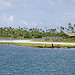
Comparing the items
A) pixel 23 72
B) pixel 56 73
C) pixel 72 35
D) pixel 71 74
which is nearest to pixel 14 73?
pixel 23 72

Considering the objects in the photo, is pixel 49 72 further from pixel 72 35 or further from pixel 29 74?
pixel 72 35

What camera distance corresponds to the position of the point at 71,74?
97.6ft

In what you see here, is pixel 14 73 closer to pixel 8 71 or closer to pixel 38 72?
pixel 8 71

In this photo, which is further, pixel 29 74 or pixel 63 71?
pixel 63 71

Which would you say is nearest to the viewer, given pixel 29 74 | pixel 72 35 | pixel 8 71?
pixel 29 74

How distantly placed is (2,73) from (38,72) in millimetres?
5851

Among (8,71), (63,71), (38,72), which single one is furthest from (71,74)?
(8,71)

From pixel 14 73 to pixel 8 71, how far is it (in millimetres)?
1867

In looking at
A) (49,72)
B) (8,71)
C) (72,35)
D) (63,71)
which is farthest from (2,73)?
(72,35)

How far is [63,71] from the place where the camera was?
105 feet

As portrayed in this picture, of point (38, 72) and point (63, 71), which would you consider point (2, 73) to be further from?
point (63, 71)

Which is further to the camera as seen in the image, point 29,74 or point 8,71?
point 8,71

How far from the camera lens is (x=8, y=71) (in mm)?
31734

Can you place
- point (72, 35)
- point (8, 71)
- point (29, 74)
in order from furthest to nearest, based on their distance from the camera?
1. point (72, 35)
2. point (8, 71)
3. point (29, 74)
